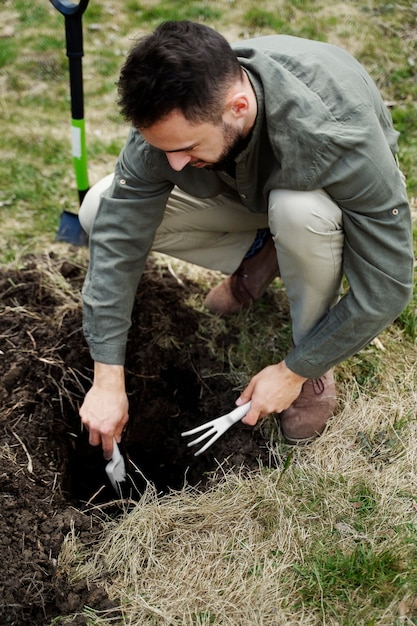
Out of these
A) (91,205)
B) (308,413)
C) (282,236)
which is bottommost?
(308,413)

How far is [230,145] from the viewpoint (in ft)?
6.40

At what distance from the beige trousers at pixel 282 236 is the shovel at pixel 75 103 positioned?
1.80 ft

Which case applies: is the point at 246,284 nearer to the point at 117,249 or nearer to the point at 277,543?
the point at 117,249

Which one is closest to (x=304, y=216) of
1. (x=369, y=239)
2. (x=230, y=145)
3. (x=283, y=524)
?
(x=369, y=239)

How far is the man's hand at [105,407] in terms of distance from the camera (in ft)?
7.09

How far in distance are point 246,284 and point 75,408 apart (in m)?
0.88

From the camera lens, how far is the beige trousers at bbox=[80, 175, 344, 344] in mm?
1995

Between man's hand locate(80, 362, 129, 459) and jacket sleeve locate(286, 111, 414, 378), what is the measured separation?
2.21 feet

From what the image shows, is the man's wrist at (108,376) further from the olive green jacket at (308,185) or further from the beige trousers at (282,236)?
the beige trousers at (282,236)

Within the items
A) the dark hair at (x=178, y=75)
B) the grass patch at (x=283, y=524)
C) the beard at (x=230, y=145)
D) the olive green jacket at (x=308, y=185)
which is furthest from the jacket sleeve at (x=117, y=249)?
the grass patch at (x=283, y=524)

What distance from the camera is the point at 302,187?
1.96 m

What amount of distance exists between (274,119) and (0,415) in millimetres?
1396

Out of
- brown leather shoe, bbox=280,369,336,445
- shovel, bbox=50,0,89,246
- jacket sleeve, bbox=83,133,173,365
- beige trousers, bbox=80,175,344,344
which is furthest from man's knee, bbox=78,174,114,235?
brown leather shoe, bbox=280,369,336,445

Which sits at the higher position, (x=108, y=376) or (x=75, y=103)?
(x=75, y=103)
